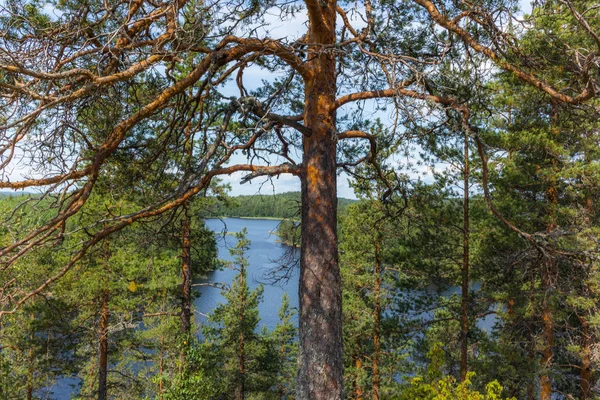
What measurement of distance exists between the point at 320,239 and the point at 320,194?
35cm

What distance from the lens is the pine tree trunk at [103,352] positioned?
26.9 ft

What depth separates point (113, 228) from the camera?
2871mm

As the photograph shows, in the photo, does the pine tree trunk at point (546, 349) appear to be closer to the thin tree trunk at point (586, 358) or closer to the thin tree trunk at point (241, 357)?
the thin tree trunk at point (586, 358)

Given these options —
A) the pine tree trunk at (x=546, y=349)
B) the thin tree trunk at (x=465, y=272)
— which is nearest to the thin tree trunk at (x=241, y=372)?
the thin tree trunk at (x=465, y=272)

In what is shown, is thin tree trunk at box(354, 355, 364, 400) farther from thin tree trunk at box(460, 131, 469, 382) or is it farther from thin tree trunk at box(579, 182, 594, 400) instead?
thin tree trunk at box(579, 182, 594, 400)

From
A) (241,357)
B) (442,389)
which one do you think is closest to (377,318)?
(241,357)

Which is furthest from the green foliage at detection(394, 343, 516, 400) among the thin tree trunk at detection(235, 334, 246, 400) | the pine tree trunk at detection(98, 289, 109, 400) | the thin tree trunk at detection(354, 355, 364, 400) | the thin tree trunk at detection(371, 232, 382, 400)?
the thin tree trunk at detection(235, 334, 246, 400)

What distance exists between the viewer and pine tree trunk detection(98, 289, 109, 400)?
820cm

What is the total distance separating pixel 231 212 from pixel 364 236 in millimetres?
3356

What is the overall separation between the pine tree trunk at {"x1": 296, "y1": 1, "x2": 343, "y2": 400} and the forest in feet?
0.05

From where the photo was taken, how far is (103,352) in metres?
8.62

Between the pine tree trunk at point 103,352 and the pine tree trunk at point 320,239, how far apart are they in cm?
701

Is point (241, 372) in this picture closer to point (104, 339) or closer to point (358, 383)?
point (358, 383)

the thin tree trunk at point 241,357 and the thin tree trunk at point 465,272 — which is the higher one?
the thin tree trunk at point 465,272
